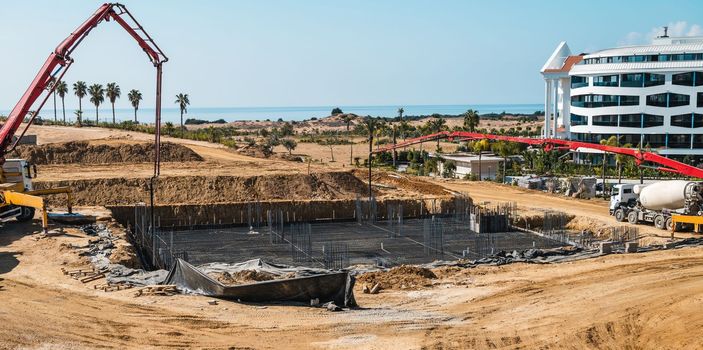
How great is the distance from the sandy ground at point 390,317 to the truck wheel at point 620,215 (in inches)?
518

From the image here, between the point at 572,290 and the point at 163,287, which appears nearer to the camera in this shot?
the point at 163,287

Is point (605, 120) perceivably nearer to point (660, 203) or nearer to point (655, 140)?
point (655, 140)

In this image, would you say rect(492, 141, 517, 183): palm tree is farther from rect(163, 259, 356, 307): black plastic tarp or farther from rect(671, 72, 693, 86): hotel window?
rect(163, 259, 356, 307): black plastic tarp

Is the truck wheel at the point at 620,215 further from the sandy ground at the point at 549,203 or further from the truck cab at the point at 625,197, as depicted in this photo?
the truck cab at the point at 625,197

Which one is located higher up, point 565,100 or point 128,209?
point 565,100

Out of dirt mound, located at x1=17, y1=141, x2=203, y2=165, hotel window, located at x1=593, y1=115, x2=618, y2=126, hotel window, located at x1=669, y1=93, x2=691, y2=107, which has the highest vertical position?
hotel window, located at x1=669, y1=93, x2=691, y2=107

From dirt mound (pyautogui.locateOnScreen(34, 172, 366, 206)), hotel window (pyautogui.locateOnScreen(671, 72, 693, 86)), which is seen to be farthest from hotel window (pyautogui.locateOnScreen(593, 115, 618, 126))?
dirt mound (pyautogui.locateOnScreen(34, 172, 366, 206))

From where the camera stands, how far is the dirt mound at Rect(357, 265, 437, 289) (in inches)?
1059

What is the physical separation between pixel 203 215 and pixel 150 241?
8241 millimetres

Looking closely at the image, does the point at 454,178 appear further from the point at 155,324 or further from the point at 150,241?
the point at 155,324

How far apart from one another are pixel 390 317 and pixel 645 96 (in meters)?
55.4

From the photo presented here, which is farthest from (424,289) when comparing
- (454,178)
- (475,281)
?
(454,178)

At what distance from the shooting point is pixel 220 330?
19.2m

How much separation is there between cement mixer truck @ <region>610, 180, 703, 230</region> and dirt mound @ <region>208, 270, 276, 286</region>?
22.1 m
